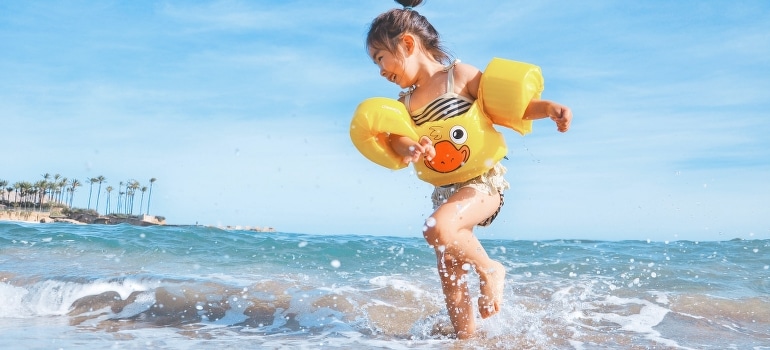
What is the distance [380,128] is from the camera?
13.0 ft

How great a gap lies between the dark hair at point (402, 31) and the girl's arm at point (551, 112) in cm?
62

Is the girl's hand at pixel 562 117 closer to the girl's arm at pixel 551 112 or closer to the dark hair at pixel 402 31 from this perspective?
the girl's arm at pixel 551 112

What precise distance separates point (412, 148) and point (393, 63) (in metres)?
0.63

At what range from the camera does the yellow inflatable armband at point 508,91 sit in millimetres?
3961

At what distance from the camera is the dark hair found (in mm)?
4074

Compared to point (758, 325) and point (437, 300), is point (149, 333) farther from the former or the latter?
point (758, 325)

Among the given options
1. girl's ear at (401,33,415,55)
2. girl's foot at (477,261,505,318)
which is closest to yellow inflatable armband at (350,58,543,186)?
girl's ear at (401,33,415,55)

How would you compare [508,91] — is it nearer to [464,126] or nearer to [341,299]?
[464,126]

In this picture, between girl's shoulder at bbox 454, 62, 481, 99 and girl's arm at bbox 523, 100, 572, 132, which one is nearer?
girl's arm at bbox 523, 100, 572, 132

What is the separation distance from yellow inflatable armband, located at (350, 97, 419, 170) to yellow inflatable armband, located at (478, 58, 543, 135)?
0.46 m


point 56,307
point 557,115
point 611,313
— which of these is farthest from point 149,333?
point 611,313

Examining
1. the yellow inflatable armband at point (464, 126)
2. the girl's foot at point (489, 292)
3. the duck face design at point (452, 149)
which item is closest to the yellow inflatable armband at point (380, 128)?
the yellow inflatable armband at point (464, 126)

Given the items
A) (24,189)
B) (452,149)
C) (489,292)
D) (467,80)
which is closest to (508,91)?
(467,80)

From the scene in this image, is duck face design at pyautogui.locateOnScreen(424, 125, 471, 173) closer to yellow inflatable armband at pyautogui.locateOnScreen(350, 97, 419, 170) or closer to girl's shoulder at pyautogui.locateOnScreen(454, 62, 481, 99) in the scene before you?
yellow inflatable armband at pyautogui.locateOnScreen(350, 97, 419, 170)
